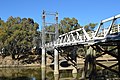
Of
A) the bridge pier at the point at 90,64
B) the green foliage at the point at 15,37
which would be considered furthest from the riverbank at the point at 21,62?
the bridge pier at the point at 90,64

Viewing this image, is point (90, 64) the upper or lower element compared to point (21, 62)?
lower

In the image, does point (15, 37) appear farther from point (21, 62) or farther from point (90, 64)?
point (90, 64)

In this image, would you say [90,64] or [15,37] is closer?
[90,64]

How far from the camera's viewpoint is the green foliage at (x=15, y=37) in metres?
Result: 71.1

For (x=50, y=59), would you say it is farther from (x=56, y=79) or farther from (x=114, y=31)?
(x=114, y=31)

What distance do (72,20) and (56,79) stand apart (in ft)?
155

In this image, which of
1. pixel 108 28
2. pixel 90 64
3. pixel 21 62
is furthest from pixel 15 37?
pixel 108 28

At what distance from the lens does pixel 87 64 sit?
88.1 feet

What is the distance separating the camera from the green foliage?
7112 cm

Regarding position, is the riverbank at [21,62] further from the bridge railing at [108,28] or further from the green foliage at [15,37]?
the bridge railing at [108,28]

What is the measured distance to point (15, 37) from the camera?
71.4 metres

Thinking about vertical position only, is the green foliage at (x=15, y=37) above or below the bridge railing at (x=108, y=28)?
above

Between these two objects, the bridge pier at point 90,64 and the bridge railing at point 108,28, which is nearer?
the bridge railing at point 108,28

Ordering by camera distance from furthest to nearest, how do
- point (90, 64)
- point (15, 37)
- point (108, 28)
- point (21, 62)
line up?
point (15, 37), point (21, 62), point (90, 64), point (108, 28)
